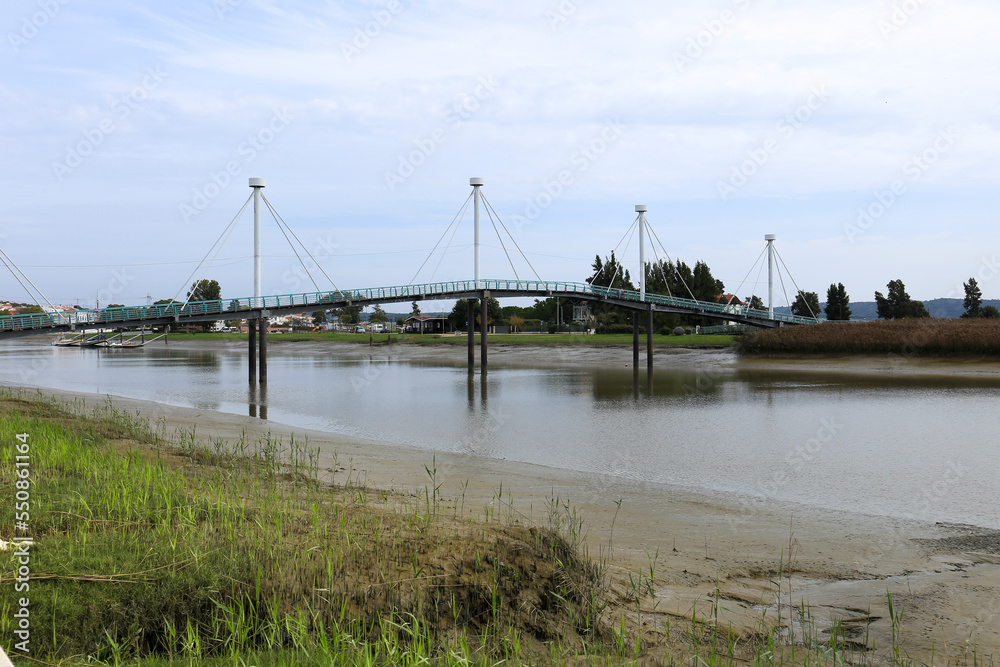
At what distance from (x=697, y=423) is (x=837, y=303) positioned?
7005 centimetres

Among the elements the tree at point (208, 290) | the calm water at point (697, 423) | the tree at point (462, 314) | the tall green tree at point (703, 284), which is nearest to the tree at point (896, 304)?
the tall green tree at point (703, 284)

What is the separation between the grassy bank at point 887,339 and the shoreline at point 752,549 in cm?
4348

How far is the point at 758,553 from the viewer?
8.84 metres

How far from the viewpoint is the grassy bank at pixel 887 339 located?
154ft

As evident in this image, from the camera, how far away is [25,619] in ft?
16.2

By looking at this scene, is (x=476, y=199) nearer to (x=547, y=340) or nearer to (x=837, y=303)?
(x=547, y=340)

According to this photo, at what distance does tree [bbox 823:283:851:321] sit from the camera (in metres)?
83.9

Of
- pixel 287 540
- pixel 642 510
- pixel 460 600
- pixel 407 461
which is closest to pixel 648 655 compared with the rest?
pixel 460 600

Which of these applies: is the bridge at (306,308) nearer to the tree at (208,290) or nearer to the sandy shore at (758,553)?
the sandy shore at (758,553)

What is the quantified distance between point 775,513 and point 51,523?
9.73 meters

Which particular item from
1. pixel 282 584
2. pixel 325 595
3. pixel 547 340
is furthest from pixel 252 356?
pixel 547 340

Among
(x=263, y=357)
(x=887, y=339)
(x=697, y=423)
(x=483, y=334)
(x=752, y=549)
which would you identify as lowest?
(x=697, y=423)

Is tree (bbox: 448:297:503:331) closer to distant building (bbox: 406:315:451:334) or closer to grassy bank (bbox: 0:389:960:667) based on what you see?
distant building (bbox: 406:315:451:334)

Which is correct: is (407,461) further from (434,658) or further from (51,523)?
(434,658)
